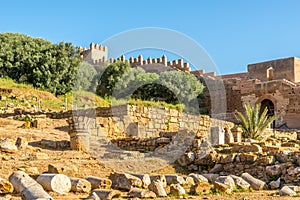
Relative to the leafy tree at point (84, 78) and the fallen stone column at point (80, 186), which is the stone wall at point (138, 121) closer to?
the fallen stone column at point (80, 186)

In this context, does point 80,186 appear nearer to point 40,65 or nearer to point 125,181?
point 125,181

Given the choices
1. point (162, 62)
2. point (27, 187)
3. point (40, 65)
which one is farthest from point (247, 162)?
point (162, 62)

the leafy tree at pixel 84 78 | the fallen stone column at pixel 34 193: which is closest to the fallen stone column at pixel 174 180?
the fallen stone column at pixel 34 193

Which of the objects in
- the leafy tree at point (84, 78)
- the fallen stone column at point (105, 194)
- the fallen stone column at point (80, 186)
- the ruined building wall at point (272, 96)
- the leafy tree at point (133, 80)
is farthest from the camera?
the leafy tree at point (84, 78)

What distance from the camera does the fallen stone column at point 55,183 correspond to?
21.1 feet

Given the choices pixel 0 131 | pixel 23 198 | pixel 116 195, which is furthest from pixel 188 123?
pixel 23 198

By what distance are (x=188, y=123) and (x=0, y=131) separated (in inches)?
263

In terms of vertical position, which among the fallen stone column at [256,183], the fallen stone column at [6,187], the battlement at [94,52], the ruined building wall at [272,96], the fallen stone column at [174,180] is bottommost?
the fallen stone column at [256,183]

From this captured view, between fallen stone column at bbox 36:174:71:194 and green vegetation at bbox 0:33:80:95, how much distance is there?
25.9 m

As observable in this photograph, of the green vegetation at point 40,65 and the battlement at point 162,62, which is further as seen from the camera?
the battlement at point 162,62

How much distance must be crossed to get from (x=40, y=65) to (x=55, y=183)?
2821 cm

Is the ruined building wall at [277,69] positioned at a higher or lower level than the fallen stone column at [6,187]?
higher

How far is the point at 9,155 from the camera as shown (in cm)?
906

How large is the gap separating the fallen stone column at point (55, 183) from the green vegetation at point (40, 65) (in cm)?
2592
